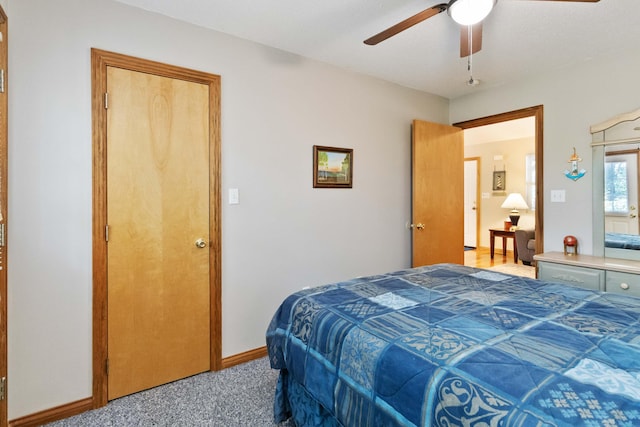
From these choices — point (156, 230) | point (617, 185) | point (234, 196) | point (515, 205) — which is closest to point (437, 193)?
point (617, 185)

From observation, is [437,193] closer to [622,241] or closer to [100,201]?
[622,241]

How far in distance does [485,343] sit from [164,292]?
196cm

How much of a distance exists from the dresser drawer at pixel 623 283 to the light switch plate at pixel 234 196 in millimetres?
2818

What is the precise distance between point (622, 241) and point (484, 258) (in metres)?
3.52

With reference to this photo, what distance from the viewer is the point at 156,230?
2.21 meters

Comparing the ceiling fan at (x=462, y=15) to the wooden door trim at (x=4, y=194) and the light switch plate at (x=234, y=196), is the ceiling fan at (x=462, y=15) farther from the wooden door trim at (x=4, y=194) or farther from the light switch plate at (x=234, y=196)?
the wooden door trim at (x=4, y=194)

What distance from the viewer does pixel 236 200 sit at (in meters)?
2.51

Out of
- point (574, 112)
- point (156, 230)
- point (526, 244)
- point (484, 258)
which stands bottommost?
point (484, 258)

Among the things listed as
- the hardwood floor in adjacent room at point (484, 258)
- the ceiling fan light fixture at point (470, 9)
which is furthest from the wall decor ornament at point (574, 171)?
the hardwood floor in adjacent room at point (484, 258)

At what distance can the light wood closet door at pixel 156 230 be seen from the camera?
2074 mm

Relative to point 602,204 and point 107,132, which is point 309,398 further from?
point 602,204

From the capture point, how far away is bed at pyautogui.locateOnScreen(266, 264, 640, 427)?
2.82 feet

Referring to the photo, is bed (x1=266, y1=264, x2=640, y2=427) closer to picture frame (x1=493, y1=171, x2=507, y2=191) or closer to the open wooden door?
the open wooden door

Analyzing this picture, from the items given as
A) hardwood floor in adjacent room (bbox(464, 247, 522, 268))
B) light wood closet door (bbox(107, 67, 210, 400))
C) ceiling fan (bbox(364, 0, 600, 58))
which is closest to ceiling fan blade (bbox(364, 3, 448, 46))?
ceiling fan (bbox(364, 0, 600, 58))
